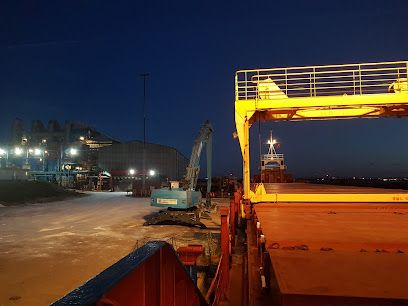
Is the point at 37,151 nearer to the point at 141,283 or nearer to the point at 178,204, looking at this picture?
the point at 178,204

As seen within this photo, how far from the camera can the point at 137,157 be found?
6006 cm

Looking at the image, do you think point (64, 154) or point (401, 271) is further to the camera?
point (64, 154)

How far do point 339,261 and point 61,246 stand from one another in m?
10.7

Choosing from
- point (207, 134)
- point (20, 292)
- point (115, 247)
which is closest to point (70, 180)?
point (207, 134)

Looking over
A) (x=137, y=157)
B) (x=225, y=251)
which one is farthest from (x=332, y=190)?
(x=137, y=157)

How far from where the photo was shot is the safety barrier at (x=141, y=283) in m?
1.32

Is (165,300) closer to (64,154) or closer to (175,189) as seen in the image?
(175,189)

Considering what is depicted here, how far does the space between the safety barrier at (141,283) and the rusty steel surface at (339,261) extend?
35.8 inches

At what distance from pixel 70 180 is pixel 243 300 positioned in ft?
172

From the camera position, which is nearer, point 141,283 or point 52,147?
point 141,283

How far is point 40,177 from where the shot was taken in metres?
50.8

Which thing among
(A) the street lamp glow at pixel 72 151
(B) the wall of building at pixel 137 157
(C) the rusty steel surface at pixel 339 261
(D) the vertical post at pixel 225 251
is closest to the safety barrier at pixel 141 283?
(C) the rusty steel surface at pixel 339 261

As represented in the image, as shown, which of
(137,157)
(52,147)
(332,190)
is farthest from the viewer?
(137,157)

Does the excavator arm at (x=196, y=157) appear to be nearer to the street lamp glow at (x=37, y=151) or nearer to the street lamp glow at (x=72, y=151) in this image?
the street lamp glow at (x=72, y=151)
